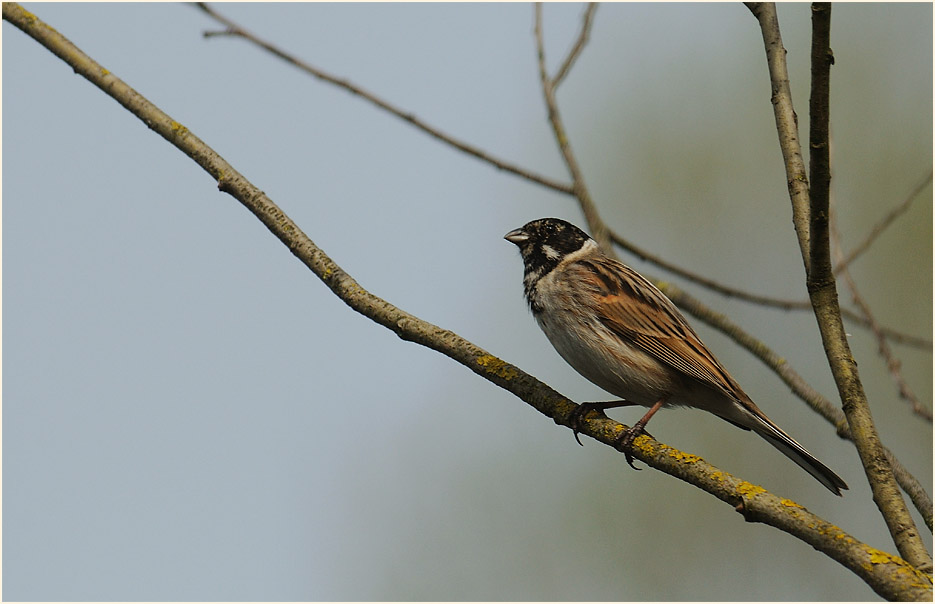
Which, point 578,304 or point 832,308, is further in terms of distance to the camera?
point 578,304

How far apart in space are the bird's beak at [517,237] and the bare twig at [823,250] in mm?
2588

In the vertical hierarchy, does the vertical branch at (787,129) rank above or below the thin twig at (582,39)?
below

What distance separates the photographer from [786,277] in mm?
12031

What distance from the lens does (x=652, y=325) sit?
5.45 metres

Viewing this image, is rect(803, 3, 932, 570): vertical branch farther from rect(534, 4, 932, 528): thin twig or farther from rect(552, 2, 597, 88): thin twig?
rect(552, 2, 597, 88): thin twig

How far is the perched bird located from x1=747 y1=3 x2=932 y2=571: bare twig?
65.9 inches

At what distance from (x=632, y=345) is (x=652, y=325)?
0.21 m

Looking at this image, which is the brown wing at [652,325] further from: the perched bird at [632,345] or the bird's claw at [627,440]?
the bird's claw at [627,440]

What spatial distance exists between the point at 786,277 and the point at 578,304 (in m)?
7.45

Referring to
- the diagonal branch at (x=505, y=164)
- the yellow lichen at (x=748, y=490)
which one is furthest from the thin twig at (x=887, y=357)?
the yellow lichen at (x=748, y=490)

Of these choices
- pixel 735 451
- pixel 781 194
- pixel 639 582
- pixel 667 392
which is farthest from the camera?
pixel 781 194

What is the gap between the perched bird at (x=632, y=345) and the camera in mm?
5203

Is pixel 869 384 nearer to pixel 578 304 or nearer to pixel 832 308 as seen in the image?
pixel 578 304

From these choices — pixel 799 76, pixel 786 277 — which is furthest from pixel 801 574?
pixel 799 76
